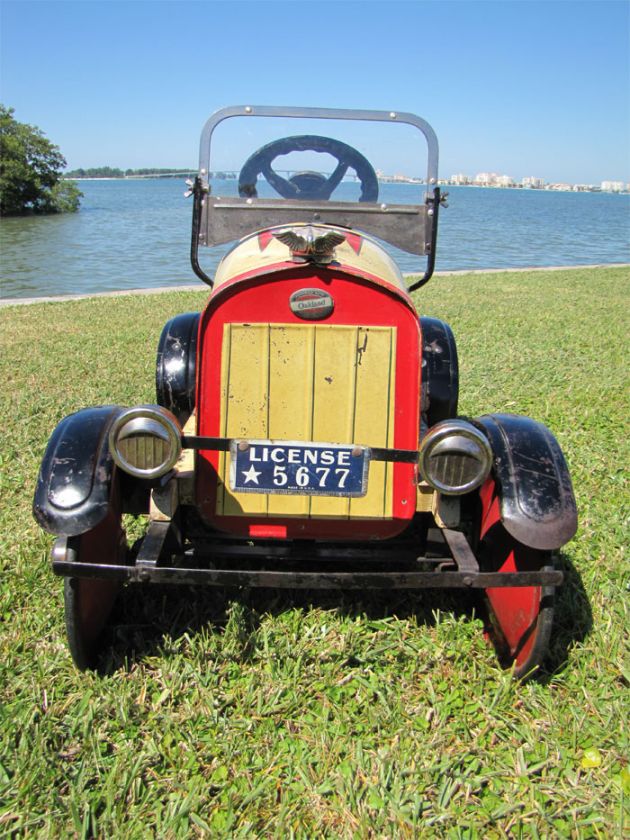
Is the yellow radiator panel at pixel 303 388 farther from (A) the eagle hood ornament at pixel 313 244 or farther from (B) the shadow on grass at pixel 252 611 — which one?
(B) the shadow on grass at pixel 252 611

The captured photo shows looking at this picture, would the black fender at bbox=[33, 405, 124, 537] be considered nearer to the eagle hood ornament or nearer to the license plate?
the license plate

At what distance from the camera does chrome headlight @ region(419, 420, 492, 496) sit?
2.15 meters

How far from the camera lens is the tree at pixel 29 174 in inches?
1380

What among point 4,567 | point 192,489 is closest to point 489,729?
point 192,489

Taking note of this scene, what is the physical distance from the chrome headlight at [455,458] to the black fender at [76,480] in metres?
1.10

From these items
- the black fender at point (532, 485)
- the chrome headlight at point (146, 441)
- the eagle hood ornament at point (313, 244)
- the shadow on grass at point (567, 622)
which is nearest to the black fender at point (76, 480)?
the chrome headlight at point (146, 441)

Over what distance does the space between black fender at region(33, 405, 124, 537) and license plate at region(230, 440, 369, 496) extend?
0.46 meters

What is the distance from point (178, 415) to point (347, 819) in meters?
2.01

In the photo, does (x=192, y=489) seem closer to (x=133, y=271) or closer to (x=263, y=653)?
(x=263, y=653)

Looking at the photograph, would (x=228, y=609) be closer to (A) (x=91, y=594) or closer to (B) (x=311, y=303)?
(A) (x=91, y=594)

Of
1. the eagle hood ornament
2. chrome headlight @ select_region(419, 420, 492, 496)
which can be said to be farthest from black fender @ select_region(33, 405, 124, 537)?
chrome headlight @ select_region(419, 420, 492, 496)

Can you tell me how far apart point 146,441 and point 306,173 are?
7.48 feet

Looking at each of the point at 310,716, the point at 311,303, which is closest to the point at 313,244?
the point at 311,303

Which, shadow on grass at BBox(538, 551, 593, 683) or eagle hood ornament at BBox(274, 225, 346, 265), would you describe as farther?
shadow on grass at BBox(538, 551, 593, 683)
